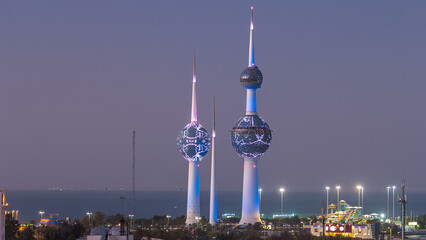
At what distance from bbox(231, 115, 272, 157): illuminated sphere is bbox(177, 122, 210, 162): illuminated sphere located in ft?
27.9

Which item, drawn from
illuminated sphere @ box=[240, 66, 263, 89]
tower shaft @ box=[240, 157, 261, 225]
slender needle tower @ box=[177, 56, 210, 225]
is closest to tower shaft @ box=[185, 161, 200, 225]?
slender needle tower @ box=[177, 56, 210, 225]

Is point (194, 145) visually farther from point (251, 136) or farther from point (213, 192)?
point (251, 136)

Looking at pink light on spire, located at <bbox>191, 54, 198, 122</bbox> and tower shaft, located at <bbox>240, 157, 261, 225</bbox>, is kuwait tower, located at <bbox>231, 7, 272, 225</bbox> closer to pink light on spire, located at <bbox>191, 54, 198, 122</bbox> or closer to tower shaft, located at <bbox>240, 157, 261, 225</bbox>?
tower shaft, located at <bbox>240, 157, 261, 225</bbox>

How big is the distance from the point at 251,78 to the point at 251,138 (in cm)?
1028

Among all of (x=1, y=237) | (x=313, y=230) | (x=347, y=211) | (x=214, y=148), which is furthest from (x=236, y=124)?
(x=1, y=237)

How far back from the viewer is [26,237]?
92812mm

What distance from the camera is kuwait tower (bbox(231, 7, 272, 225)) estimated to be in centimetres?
15075

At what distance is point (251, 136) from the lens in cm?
15150

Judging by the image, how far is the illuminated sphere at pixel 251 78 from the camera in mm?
150000

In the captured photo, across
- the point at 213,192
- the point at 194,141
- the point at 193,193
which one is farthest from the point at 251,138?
the point at 193,193

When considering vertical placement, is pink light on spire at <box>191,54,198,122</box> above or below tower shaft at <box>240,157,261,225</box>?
above

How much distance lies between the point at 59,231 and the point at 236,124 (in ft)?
199

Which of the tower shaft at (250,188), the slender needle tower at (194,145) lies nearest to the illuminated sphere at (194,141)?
the slender needle tower at (194,145)

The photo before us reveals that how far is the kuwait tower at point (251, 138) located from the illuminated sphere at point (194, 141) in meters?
7.96
